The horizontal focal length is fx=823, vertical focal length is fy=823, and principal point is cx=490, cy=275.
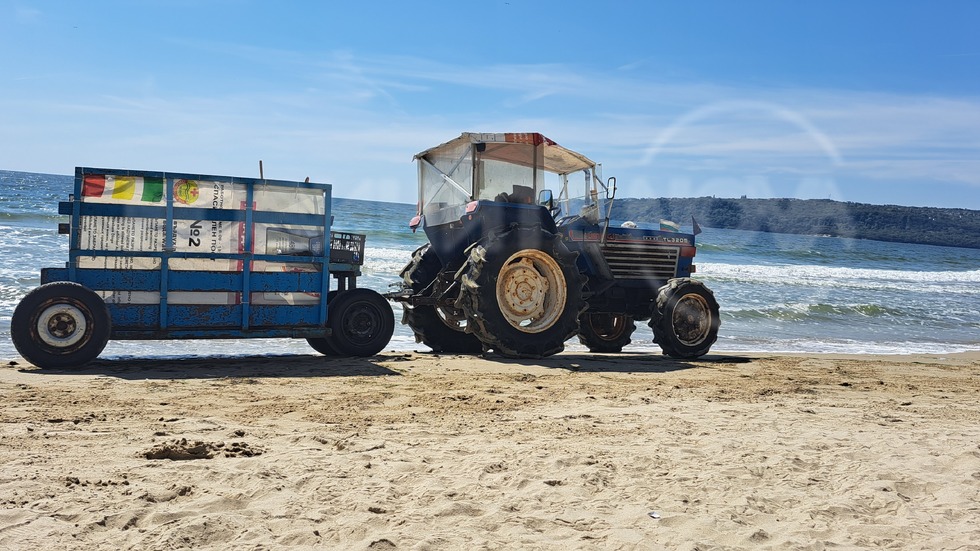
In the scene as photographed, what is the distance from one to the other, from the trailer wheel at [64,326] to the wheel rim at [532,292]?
3892 millimetres

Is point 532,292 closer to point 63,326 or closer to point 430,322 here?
point 430,322

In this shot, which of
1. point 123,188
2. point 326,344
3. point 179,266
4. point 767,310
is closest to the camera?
point 123,188

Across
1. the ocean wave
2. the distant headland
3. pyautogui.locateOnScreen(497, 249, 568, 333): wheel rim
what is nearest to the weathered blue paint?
pyautogui.locateOnScreen(497, 249, 568, 333): wheel rim

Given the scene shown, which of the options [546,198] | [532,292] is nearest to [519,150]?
[546,198]

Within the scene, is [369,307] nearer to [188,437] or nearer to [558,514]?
[188,437]

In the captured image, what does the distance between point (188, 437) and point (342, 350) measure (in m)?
3.90

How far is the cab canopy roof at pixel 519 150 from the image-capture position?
8815 millimetres

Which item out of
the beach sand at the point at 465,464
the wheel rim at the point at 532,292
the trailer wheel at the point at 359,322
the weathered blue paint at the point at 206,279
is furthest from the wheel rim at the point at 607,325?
the weathered blue paint at the point at 206,279

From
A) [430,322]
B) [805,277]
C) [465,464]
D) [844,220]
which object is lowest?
[465,464]

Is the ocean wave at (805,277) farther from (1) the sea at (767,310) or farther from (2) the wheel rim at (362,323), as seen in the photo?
(2) the wheel rim at (362,323)

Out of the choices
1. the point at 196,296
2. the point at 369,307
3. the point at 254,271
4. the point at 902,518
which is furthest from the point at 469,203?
the point at 902,518

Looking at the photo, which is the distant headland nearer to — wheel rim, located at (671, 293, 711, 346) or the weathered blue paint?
wheel rim, located at (671, 293, 711, 346)

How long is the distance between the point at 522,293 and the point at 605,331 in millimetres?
2445

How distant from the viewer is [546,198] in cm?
935
